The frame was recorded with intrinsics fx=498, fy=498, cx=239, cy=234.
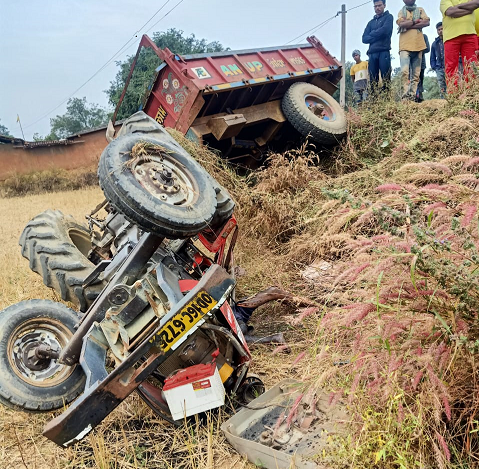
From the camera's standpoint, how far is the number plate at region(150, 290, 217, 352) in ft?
8.04

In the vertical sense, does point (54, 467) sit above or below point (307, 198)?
above

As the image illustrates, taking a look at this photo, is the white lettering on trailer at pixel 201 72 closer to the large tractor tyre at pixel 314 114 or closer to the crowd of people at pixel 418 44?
the large tractor tyre at pixel 314 114

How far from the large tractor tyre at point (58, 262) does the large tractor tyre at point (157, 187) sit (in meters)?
1.14

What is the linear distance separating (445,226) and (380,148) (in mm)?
3901

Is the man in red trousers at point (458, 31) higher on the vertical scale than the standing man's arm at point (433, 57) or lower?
higher

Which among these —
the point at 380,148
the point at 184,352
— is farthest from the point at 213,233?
the point at 380,148

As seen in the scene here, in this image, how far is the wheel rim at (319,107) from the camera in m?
6.93

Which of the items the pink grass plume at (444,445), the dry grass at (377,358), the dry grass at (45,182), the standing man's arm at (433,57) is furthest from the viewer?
the dry grass at (45,182)

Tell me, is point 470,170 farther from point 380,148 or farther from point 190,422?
point 190,422

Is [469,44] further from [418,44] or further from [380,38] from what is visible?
[380,38]

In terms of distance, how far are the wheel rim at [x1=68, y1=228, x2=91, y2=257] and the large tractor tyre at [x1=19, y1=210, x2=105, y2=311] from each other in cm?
34

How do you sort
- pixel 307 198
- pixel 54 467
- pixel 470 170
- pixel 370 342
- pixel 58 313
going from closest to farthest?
pixel 370 342 < pixel 54 467 < pixel 58 313 < pixel 470 170 < pixel 307 198

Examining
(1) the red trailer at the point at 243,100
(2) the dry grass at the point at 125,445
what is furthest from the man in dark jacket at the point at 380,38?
(2) the dry grass at the point at 125,445

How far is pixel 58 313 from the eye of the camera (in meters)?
3.32
